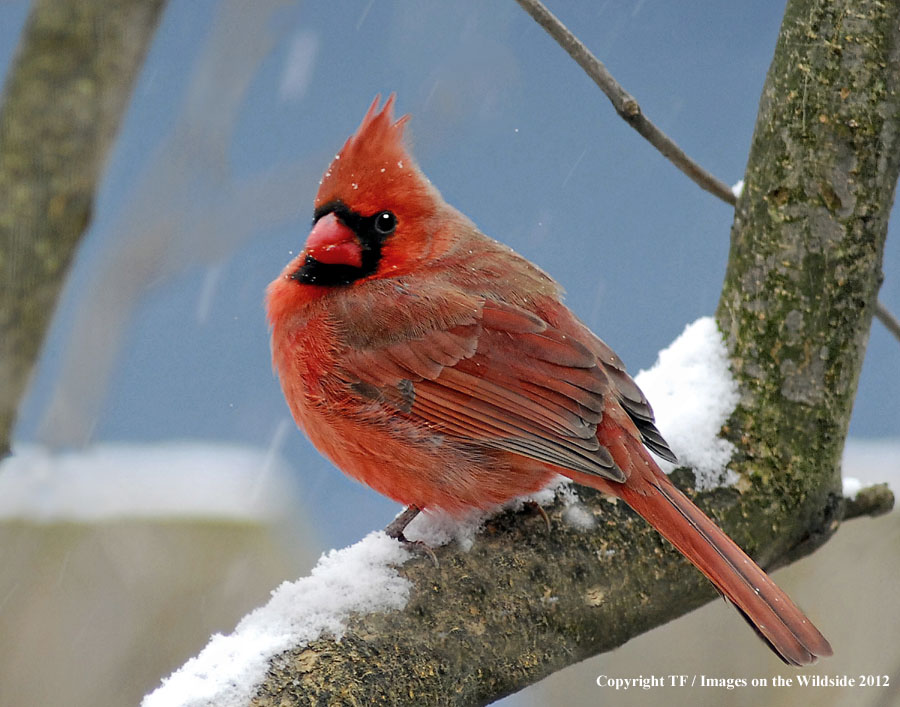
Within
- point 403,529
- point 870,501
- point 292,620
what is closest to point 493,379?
point 403,529

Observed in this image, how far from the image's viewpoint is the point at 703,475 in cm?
226

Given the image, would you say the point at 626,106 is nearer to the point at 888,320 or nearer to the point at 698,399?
the point at 698,399

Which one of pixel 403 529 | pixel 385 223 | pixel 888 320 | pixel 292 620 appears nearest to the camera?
pixel 292 620

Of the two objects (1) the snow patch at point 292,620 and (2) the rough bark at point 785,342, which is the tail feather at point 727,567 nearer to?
(2) the rough bark at point 785,342

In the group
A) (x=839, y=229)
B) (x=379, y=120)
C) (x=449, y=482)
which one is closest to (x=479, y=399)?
(x=449, y=482)

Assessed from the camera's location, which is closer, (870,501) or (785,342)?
(785,342)

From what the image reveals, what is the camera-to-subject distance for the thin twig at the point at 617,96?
2131mm

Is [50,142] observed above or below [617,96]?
below

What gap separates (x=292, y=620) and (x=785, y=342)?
4.03 feet

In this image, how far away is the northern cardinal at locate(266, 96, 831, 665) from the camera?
210 centimetres

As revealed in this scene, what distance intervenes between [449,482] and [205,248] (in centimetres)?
72

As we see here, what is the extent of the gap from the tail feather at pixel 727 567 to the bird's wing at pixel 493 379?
0.57 ft

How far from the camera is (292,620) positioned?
5.71 feet

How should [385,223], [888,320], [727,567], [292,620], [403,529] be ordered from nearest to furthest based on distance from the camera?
[292,620] → [727,567] → [403,529] → [385,223] → [888,320]
